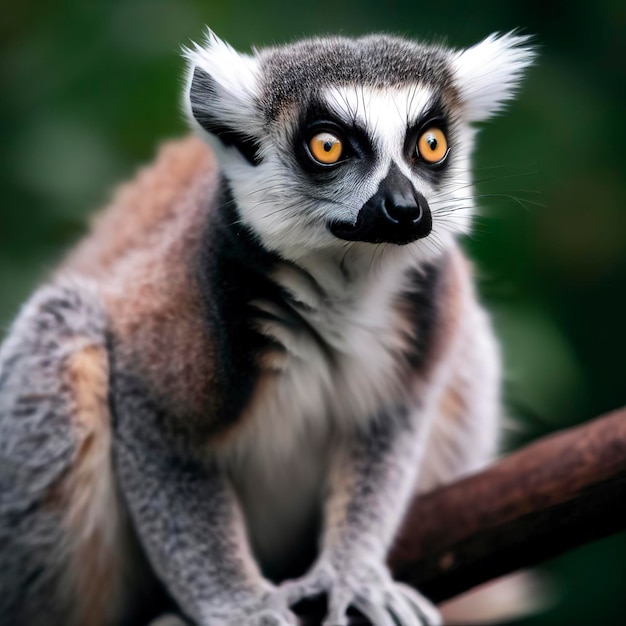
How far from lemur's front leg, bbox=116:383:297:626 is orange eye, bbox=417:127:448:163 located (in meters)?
1.08

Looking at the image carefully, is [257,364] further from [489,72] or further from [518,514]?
[489,72]

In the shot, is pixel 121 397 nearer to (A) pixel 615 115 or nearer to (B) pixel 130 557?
(B) pixel 130 557

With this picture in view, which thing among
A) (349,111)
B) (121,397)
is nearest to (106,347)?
(121,397)

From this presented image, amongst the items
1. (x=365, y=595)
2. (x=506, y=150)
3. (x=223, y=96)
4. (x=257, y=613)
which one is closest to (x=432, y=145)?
(x=223, y=96)

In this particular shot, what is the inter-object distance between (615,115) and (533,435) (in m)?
1.52

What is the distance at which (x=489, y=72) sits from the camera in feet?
9.21

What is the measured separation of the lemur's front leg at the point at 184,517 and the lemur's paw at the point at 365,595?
113mm

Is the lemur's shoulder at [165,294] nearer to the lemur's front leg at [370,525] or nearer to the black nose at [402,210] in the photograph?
the lemur's front leg at [370,525]

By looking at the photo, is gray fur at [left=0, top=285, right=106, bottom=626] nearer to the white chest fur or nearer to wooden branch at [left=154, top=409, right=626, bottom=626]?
the white chest fur

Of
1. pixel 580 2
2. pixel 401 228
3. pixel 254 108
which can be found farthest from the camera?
pixel 580 2

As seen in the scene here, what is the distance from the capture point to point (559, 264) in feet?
14.8

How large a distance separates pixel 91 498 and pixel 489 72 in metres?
1.72

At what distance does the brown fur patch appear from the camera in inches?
114

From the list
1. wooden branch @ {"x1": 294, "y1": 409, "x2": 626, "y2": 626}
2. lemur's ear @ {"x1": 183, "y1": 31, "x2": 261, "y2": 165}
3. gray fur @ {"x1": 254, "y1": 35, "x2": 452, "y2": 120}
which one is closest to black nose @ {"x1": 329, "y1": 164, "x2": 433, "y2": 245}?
gray fur @ {"x1": 254, "y1": 35, "x2": 452, "y2": 120}
